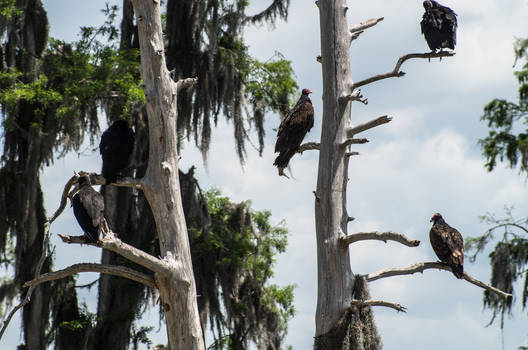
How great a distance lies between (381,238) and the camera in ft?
25.9

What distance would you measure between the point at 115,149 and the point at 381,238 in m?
2.67

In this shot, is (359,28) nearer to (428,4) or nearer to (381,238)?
(428,4)

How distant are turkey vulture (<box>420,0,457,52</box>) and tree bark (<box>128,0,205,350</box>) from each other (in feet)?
9.04

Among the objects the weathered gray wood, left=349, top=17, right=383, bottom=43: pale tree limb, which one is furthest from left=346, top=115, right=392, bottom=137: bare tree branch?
left=349, top=17, right=383, bottom=43: pale tree limb

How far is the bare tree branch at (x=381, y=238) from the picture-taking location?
7.59 metres

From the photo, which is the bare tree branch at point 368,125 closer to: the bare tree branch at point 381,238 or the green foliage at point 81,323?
the bare tree branch at point 381,238

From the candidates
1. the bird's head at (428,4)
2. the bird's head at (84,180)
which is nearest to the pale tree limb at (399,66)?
the bird's head at (428,4)

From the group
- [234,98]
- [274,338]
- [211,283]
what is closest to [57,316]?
[211,283]

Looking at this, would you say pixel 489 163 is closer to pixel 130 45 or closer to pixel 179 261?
pixel 130 45

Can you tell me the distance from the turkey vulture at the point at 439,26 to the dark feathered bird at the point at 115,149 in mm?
3262

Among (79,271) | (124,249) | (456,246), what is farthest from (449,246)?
(79,271)

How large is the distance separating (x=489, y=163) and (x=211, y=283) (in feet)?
22.2

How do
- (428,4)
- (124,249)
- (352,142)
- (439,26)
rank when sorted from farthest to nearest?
(428,4) < (439,26) < (352,142) < (124,249)

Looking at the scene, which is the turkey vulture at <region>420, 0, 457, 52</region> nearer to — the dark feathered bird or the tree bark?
the tree bark
